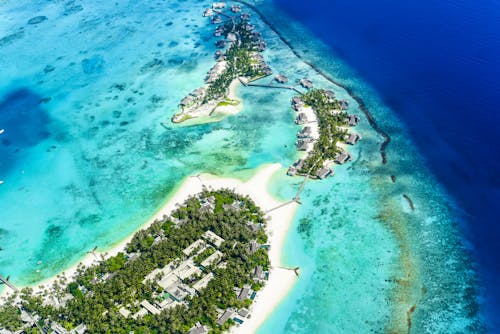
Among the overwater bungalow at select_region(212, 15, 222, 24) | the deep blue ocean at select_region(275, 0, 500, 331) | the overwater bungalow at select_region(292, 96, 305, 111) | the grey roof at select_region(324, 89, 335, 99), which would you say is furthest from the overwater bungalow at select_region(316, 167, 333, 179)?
→ the overwater bungalow at select_region(212, 15, 222, 24)

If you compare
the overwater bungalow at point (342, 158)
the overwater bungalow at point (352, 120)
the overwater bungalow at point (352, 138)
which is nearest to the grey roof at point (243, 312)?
the overwater bungalow at point (342, 158)

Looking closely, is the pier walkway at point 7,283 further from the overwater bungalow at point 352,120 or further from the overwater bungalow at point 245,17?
the overwater bungalow at point 245,17

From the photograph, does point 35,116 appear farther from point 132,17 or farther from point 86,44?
point 132,17

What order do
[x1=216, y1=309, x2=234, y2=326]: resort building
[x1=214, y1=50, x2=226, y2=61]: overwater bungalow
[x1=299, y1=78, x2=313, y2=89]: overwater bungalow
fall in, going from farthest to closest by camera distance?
[x1=214, y1=50, x2=226, y2=61]: overwater bungalow < [x1=299, y1=78, x2=313, y2=89]: overwater bungalow < [x1=216, y1=309, x2=234, y2=326]: resort building

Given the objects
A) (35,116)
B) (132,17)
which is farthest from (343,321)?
(132,17)

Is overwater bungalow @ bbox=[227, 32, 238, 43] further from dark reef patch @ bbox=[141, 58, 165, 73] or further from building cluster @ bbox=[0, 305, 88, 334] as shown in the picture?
building cluster @ bbox=[0, 305, 88, 334]

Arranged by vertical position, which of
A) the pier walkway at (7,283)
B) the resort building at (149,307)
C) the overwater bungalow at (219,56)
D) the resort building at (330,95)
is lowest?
the pier walkway at (7,283)

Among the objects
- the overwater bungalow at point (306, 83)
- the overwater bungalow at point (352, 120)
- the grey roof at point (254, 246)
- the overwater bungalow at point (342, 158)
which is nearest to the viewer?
the grey roof at point (254, 246)
